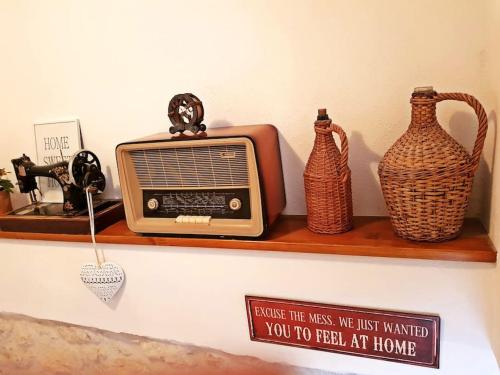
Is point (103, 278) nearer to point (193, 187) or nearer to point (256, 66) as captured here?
point (193, 187)

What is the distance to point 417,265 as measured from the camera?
941 mm

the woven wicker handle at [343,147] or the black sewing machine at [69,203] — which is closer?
the woven wicker handle at [343,147]

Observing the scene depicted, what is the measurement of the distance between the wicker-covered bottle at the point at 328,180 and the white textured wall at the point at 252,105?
11 centimetres

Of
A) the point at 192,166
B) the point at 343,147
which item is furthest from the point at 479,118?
the point at 192,166

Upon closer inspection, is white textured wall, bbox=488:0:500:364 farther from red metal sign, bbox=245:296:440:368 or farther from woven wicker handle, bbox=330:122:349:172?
woven wicker handle, bbox=330:122:349:172

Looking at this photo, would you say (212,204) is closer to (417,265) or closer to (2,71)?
(417,265)

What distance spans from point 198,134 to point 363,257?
1.80ft

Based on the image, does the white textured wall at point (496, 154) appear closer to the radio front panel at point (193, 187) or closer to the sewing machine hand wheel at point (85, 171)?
the radio front panel at point (193, 187)

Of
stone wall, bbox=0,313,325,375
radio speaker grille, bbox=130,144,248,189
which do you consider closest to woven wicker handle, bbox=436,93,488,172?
radio speaker grille, bbox=130,144,248,189

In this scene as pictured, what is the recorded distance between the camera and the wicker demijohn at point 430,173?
0.88 m

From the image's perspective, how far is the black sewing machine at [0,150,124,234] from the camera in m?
1.27

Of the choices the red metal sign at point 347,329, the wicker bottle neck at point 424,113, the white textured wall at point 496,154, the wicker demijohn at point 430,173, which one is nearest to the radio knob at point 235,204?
the red metal sign at point 347,329

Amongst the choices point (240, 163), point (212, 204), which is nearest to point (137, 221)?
point (212, 204)

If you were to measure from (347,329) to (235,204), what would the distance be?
1.48ft
